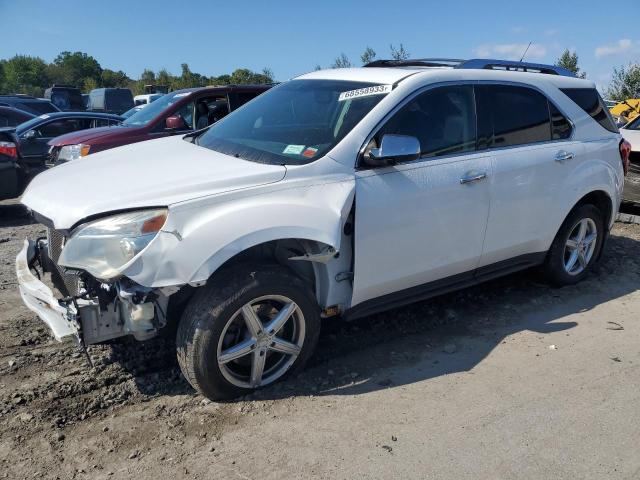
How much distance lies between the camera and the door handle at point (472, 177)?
3.98 meters

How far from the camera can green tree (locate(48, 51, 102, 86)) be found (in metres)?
73.8

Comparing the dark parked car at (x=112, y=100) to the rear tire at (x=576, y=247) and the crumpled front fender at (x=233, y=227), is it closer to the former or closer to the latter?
the rear tire at (x=576, y=247)

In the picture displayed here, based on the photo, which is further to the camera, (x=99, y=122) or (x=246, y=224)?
(x=99, y=122)

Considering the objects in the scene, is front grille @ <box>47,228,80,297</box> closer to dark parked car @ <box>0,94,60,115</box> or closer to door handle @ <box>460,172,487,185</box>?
door handle @ <box>460,172,487,185</box>

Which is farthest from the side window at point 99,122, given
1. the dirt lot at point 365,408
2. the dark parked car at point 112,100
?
the dark parked car at point 112,100

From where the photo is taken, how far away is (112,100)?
2594cm

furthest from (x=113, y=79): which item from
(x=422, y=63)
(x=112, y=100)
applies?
(x=422, y=63)

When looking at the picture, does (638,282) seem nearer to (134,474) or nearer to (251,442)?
(251,442)

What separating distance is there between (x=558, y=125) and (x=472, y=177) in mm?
1302

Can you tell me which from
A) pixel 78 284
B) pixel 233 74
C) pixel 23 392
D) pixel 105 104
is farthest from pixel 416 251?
pixel 233 74

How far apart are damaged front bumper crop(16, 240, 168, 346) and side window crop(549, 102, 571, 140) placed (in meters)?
3.46

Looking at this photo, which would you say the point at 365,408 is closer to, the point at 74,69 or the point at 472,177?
the point at 472,177

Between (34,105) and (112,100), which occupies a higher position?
(112,100)

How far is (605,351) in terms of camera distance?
13.6 ft
